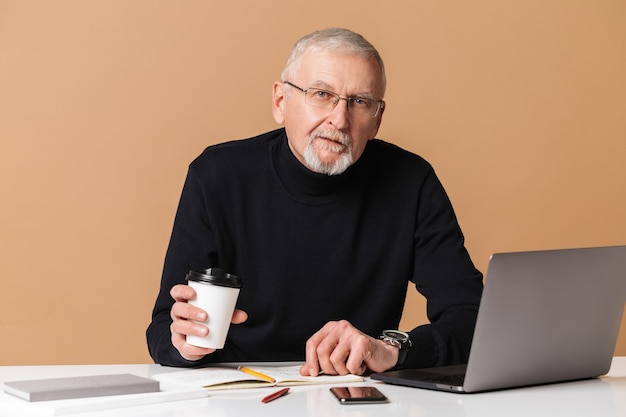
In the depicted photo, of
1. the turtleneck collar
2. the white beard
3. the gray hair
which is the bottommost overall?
the turtleneck collar

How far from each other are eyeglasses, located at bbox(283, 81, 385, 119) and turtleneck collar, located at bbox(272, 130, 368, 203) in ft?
0.54

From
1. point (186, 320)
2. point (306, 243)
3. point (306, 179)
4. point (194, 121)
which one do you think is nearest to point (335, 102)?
point (306, 179)

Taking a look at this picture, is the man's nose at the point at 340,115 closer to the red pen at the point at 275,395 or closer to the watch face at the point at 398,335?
the watch face at the point at 398,335

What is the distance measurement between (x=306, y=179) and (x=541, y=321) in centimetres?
85

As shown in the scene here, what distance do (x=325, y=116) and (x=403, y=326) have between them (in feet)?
5.48

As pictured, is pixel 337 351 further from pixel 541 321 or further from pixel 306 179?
pixel 306 179

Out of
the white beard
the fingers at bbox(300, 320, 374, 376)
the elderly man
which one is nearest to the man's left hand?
the fingers at bbox(300, 320, 374, 376)

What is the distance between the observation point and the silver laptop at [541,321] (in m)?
1.33

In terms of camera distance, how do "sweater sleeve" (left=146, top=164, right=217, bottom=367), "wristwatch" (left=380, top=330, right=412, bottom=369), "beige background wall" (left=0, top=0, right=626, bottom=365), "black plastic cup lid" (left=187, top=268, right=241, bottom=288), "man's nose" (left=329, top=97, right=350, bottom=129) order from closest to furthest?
"black plastic cup lid" (left=187, top=268, right=241, bottom=288) < "wristwatch" (left=380, top=330, right=412, bottom=369) < "sweater sleeve" (left=146, top=164, right=217, bottom=367) < "man's nose" (left=329, top=97, right=350, bottom=129) < "beige background wall" (left=0, top=0, right=626, bottom=365)

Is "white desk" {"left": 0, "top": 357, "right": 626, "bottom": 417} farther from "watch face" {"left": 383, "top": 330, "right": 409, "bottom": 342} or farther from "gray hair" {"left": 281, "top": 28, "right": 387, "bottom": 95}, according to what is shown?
"gray hair" {"left": 281, "top": 28, "right": 387, "bottom": 95}

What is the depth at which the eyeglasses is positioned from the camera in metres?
2.02

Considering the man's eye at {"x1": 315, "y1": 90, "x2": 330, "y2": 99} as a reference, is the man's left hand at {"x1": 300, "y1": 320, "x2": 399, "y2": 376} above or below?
below

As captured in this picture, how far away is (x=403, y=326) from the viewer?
3.52m

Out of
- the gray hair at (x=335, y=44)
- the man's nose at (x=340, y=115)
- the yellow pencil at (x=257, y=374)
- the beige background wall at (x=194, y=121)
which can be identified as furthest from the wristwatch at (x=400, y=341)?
the beige background wall at (x=194, y=121)
